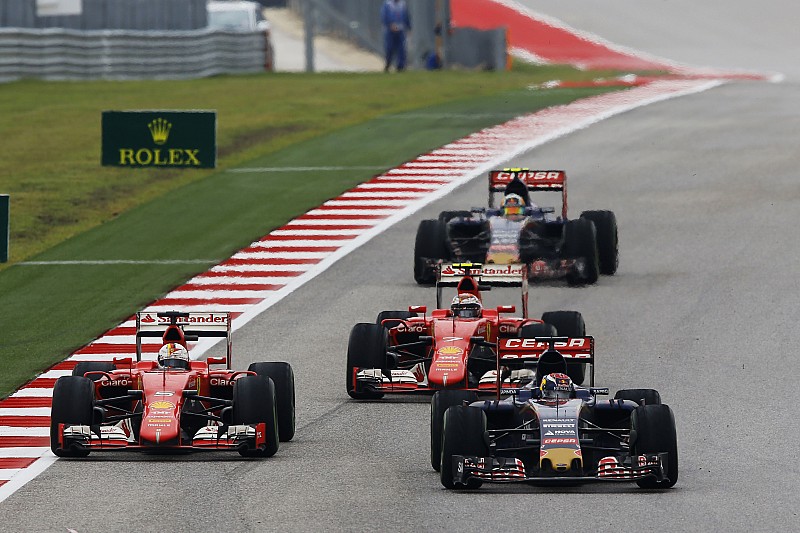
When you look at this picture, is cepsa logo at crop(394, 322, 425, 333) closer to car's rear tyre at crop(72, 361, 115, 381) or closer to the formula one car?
the formula one car

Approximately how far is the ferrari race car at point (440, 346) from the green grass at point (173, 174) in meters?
4.29

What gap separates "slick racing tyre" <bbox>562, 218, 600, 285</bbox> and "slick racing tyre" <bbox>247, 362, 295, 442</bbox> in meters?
9.63

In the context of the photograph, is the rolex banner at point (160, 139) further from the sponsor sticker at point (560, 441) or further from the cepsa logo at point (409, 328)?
the sponsor sticker at point (560, 441)

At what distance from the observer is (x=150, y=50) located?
52.6 m

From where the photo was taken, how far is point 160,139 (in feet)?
113

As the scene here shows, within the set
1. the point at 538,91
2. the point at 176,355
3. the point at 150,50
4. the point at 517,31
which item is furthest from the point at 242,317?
the point at 517,31

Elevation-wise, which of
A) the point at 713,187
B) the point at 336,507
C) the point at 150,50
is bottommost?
the point at 336,507

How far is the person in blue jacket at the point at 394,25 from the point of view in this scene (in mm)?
54281

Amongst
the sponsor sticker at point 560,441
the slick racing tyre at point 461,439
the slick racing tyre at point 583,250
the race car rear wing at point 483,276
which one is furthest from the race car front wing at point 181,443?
the slick racing tyre at point 583,250

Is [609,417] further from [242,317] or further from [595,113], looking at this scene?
[595,113]

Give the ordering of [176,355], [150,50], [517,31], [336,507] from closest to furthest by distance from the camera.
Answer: [336,507], [176,355], [150,50], [517,31]

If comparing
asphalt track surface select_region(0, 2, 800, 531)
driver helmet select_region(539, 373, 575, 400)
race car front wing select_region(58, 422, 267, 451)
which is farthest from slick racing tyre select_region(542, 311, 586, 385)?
race car front wing select_region(58, 422, 267, 451)

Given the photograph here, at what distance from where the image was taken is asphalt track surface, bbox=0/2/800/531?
14.2 meters

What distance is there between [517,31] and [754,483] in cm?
5057
